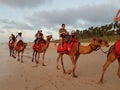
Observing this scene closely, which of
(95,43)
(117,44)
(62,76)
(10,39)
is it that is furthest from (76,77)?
(10,39)

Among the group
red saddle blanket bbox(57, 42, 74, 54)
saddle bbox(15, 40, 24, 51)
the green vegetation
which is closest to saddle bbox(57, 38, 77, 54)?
red saddle blanket bbox(57, 42, 74, 54)

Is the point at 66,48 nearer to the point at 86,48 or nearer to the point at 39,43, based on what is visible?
the point at 86,48

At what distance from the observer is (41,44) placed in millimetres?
22078

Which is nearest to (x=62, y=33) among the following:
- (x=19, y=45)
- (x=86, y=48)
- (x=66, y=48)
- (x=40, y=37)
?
(x=66, y=48)

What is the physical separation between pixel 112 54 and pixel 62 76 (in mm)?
3270

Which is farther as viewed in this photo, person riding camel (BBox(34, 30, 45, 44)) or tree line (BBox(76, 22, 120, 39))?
tree line (BBox(76, 22, 120, 39))

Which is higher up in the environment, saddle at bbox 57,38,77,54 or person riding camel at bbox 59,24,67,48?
person riding camel at bbox 59,24,67,48

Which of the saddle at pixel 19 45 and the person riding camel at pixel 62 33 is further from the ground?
the person riding camel at pixel 62 33

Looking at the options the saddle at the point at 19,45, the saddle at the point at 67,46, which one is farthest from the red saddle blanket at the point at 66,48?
the saddle at the point at 19,45

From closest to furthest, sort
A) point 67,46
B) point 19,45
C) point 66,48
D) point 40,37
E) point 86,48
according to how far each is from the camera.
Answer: point 86,48 < point 67,46 < point 66,48 < point 40,37 < point 19,45

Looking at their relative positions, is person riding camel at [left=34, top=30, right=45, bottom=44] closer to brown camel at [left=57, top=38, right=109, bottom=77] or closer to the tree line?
brown camel at [left=57, top=38, right=109, bottom=77]

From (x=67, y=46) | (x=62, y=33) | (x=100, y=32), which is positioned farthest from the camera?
(x=100, y=32)

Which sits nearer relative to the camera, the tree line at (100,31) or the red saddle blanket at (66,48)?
the red saddle blanket at (66,48)

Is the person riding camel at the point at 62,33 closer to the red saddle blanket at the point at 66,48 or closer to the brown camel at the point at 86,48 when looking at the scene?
the red saddle blanket at the point at 66,48
